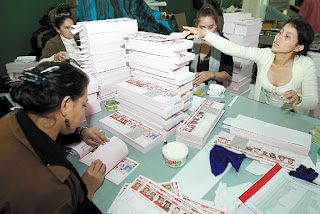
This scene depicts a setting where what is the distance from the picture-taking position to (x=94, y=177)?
104 cm

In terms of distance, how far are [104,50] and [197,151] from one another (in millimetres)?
1098

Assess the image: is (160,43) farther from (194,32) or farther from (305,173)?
(305,173)

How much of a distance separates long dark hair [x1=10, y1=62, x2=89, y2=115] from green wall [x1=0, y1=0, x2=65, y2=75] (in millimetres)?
3175

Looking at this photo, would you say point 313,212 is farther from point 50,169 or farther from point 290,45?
point 290,45

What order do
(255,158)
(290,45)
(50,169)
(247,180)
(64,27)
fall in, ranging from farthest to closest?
(64,27)
(290,45)
(255,158)
(247,180)
(50,169)

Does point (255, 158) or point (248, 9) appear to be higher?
point (248, 9)

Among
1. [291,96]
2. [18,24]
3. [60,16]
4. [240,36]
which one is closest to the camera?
[291,96]

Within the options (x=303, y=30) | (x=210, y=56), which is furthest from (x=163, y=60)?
(x=210, y=56)

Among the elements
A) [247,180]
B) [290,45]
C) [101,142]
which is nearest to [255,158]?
[247,180]

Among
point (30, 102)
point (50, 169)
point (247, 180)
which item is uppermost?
point (30, 102)

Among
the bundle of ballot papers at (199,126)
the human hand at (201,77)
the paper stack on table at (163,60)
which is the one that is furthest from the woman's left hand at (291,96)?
the human hand at (201,77)

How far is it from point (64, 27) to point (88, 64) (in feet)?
3.46

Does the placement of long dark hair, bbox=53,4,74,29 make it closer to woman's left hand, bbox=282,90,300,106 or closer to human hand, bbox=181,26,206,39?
human hand, bbox=181,26,206,39

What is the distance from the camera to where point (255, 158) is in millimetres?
1177
